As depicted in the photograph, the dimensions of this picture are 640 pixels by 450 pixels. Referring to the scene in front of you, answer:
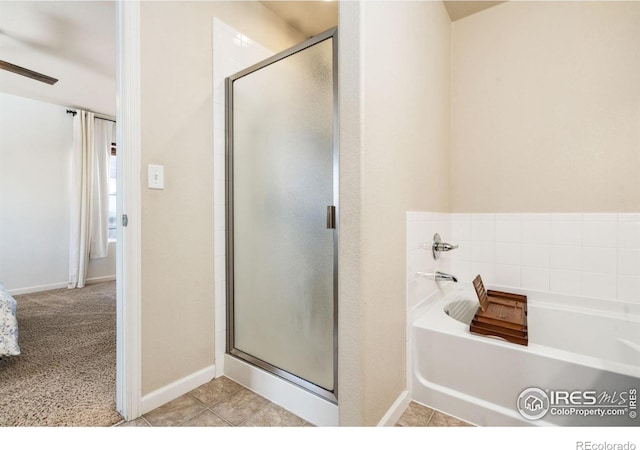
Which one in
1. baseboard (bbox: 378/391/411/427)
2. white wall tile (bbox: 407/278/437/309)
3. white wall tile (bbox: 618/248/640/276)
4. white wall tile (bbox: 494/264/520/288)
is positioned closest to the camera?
baseboard (bbox: 378/391/411/427)

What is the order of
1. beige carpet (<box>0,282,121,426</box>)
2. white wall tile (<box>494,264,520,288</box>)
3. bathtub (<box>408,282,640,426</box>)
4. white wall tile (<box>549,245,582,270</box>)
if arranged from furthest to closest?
white wall tile (<box>494,264,520,288</box>)
white wall tile (<box>549,245,582,270</box>)
beige carpet (<box>0,282,121,426</box>)
bathtub (<box>408,282,640,426</box>)

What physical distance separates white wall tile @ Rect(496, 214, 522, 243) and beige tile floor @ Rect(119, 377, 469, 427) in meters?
1.23

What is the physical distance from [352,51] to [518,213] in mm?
1588

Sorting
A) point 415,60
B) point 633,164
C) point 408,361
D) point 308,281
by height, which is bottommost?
point 408,361

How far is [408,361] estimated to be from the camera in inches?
56.4

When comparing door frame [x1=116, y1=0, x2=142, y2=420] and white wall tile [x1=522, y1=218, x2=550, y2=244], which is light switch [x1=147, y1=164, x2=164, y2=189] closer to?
door frame [x1=116, y1=0, x2=142, y2=420]

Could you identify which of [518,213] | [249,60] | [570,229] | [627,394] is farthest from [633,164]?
[249,60]

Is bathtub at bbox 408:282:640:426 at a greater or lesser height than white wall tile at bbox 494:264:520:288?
lesser

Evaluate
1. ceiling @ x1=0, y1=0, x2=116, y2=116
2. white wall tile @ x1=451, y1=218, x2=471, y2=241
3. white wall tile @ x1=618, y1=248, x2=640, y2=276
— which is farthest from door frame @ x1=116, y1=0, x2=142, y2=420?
white wall tile @ x1=618, y1=248, x2=640, y2=276

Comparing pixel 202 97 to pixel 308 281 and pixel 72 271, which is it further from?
pixel 72 271

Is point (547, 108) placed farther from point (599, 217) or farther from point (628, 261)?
point (628, 261)

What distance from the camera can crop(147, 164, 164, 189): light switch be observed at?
4.50 feet

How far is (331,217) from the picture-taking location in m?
1.25

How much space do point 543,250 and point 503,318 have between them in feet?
2.43
